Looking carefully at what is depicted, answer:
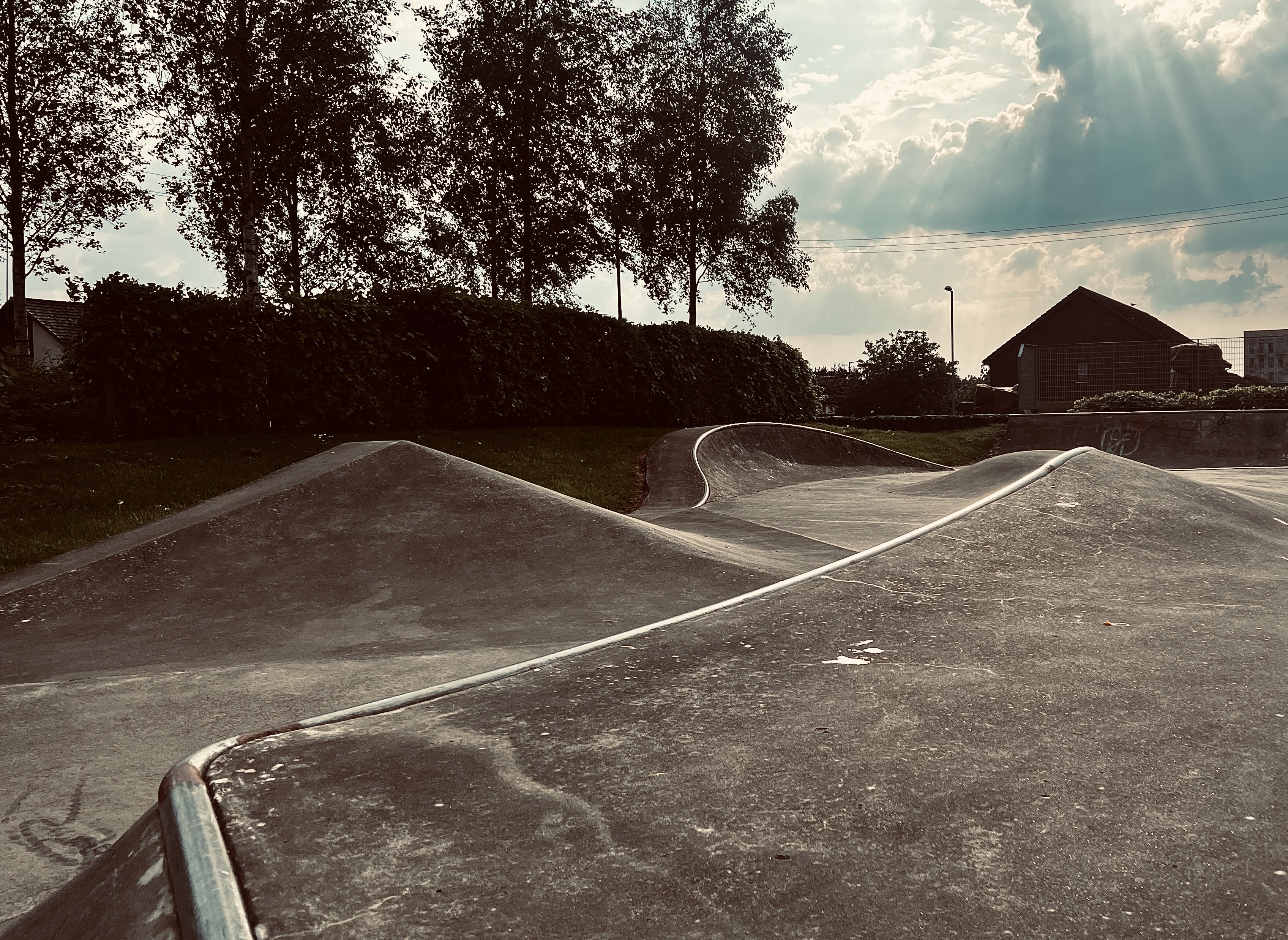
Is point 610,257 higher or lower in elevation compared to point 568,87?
lower

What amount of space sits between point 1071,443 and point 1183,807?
1896 centimetres

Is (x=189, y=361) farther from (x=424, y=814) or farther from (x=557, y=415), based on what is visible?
(x=424, y=814)

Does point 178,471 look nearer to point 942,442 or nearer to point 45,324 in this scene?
point 942,442

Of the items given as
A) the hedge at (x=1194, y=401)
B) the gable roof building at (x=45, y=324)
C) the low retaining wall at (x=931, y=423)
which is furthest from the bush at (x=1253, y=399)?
the gable roof building at (x=45, y=324)

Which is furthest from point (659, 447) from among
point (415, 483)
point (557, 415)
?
point (415, 483)

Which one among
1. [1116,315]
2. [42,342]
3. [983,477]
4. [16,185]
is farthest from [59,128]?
[1116,315]

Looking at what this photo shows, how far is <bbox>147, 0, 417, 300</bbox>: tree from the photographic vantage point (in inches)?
675

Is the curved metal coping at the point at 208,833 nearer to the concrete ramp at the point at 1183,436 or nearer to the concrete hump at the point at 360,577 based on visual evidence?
the concrete hump at the point at 360,577

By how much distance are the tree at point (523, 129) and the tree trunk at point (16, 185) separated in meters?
9.05

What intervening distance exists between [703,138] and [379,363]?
16.4 meters

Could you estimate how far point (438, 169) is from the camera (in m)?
23.2

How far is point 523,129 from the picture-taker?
76.6 feet

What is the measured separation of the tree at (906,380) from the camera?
34938mm

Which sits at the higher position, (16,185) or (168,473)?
(16,185)
